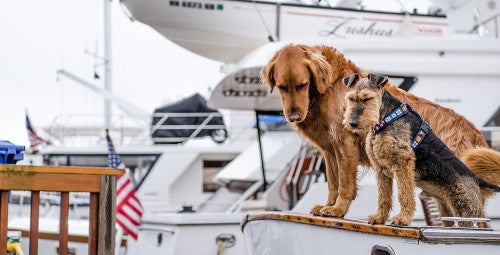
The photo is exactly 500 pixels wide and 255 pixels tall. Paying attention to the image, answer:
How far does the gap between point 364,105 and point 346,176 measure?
0.67 metres

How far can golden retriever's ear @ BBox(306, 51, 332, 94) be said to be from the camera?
433 centimetres

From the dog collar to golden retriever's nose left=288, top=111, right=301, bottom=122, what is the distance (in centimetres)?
42

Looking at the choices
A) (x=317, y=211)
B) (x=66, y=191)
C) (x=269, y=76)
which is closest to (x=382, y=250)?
(x=317, y=211)

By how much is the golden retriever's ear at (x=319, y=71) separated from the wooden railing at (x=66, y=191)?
5.22ft

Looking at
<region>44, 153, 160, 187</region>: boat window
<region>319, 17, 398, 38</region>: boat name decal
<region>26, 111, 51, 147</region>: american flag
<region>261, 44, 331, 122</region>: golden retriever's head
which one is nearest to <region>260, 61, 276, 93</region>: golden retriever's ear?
<region>261, 44, 331, 122</region>: golden retriever's head

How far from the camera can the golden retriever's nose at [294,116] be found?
4125mm

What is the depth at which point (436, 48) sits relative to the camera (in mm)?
8625

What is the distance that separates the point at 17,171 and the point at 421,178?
7.92 feet

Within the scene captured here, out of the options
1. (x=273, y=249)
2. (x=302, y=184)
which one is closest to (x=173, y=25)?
(x=302, y=184)

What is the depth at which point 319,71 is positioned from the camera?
4.36 m

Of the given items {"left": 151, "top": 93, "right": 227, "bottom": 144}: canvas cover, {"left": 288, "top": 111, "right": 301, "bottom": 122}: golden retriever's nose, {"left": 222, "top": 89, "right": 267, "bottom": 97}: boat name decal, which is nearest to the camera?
{"left": 288, "top": 111, "right": 301, "bottom": 122}: golden retriever's nose

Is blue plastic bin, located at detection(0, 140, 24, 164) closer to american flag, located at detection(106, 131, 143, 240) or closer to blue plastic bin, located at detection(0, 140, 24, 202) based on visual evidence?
blue plastic bin, located at detection(0, 140, 24, 202)

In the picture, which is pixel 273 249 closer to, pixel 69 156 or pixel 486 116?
pixel 486 116

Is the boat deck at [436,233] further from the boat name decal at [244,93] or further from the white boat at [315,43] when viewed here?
the boat name decal at [244,93]
